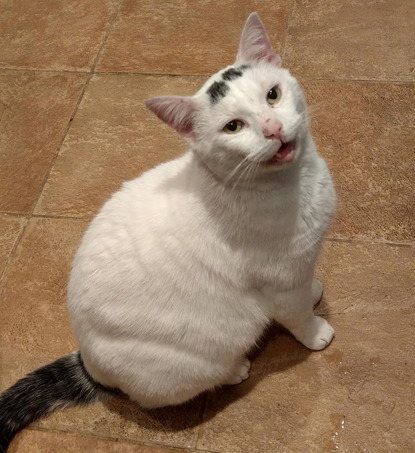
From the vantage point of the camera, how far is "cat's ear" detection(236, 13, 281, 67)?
3.82 feet

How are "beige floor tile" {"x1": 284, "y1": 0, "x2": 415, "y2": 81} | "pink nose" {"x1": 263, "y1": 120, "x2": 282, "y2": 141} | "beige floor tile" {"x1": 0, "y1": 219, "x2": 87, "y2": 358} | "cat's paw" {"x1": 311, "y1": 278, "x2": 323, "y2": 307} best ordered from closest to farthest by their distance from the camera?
1. "pink nose" {"x1": 263, "y1": 120, "x2": 282, "y2": 141}
2. "cat's paw" {"x1": 311, "y1": 278, "x2": 323, "y2": 307}
3. "beige floor tile" {"x1": 0, "y1": 219, "x2": 87, "y2": 358}
4. "beige floor tile" {"x1": 284, "y1": 0, "x2": 415, "y2": 81}

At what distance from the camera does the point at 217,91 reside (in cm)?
110

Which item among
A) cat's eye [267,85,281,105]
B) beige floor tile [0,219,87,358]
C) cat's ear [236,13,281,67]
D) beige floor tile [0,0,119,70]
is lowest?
beige floor tile [0,219,87,358]

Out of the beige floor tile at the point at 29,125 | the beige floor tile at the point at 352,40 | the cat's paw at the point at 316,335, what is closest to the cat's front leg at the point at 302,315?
the cat's paw at the point at 316,335

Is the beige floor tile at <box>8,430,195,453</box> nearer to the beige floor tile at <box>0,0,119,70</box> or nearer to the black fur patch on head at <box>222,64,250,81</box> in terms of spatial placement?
the black fur patch on head at <box>222,64,250,81</box>

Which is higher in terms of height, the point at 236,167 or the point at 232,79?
the point at 232,79

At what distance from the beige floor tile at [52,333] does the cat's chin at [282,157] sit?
31.4 inches

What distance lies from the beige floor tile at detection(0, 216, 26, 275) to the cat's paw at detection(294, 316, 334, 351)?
3.50 feet

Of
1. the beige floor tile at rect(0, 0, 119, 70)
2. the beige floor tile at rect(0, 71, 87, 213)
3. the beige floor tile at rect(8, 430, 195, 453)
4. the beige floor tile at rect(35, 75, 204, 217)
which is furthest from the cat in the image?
the beige floor tile at rect(0, 0, 119, 70)

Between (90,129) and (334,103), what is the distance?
0.98 m

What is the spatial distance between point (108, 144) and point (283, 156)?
120 centimetres

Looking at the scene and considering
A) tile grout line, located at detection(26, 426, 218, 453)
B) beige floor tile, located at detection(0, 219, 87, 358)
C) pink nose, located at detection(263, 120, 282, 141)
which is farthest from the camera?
beige floor tile, located at detection(0, 219, 87, 358)

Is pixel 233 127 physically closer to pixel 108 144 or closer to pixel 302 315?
pixel 302 315

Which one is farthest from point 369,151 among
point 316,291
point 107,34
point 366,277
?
point 107,34
